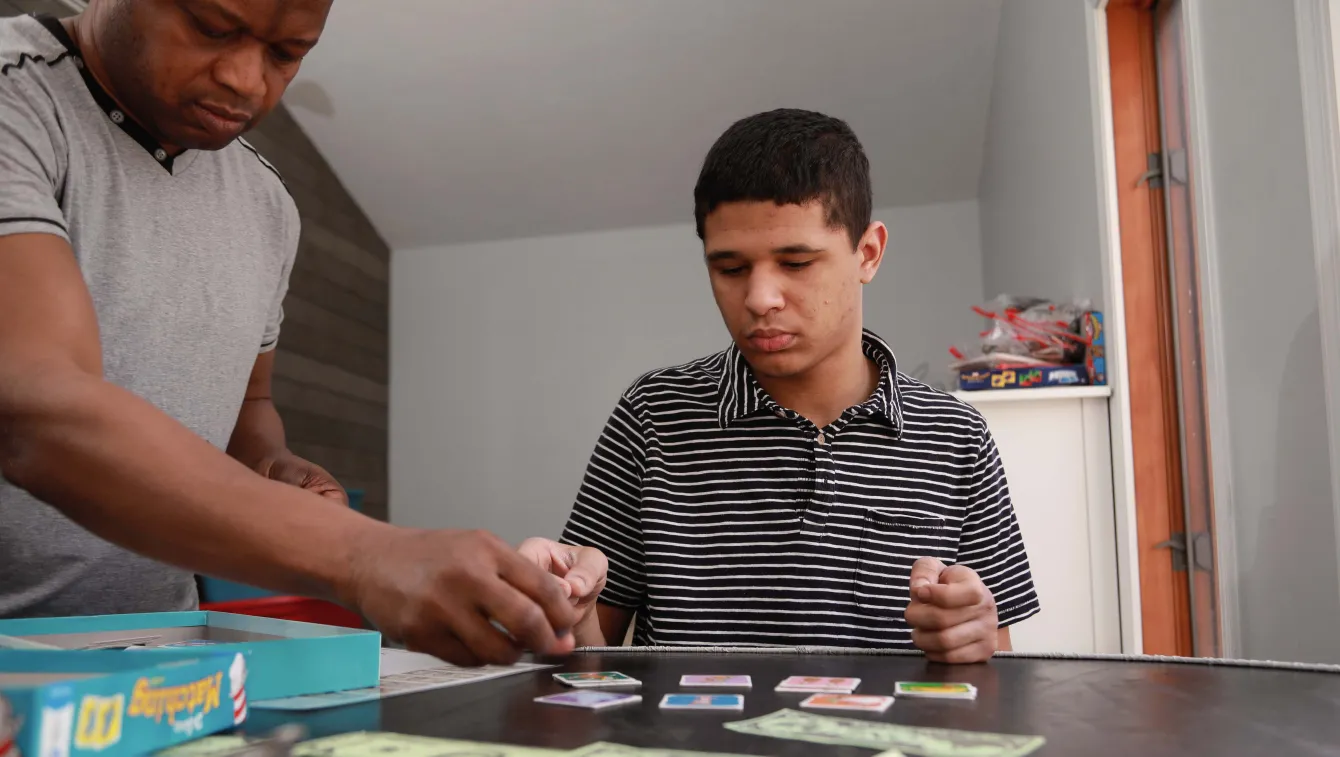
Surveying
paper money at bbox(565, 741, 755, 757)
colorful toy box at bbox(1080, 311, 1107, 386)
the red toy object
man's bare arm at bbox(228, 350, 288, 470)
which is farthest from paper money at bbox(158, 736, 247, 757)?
colorful toy box at bbox(1080, 311, 1107, 386)

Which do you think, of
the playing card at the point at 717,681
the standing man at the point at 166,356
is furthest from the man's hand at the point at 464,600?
the playing card at the point at 717,681

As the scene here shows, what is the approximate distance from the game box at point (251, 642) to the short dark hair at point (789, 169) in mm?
726

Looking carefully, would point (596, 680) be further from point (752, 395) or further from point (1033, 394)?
point (1033, 394)

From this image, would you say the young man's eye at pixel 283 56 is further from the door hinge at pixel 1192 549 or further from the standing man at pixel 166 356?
the door hinge at pixel 1192 549

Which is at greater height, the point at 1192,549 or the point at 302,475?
the point at 302,475

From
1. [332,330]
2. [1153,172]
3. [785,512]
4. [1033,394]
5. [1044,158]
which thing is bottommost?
[785,512]

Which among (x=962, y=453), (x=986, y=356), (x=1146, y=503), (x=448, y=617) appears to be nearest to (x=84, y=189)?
(x=448, y=617)

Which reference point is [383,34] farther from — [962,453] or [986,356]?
[962,453]

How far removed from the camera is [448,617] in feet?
1.83

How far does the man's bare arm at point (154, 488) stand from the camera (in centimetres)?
61

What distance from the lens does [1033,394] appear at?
211 centimetres

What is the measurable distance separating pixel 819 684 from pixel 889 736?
0.60ft

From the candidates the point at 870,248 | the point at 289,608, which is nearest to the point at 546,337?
the point at 289,608

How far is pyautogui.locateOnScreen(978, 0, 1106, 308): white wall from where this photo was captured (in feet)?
8.09
